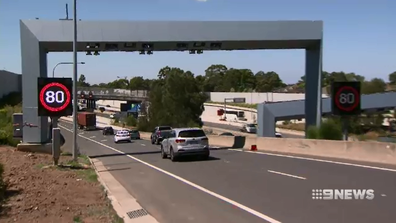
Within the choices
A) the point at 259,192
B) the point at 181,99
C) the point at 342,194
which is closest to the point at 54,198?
the point at 259,192

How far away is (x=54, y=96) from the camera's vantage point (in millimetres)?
22594

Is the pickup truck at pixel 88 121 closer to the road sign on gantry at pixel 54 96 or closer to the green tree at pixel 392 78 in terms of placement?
the green tree at pixel 392 78

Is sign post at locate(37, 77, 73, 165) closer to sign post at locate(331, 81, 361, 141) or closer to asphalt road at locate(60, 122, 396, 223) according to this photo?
asphalt road at locate(60, 122, 396, 223)

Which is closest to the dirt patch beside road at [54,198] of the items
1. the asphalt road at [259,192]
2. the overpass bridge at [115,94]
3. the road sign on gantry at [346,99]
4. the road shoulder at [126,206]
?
the road shoulder at [126,206]

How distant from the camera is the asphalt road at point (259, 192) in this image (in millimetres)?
9727

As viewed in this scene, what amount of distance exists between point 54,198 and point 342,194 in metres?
7.21

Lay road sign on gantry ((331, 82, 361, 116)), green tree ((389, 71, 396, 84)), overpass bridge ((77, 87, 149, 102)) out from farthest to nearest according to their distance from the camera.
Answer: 1. overpass bridge ((77, 87, 149, 102))
2. green tree ((389, 71, 396, 84))
3. road sign on gantry ((331, 82, 361, 116))

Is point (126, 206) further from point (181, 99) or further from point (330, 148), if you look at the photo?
point (181, 99)

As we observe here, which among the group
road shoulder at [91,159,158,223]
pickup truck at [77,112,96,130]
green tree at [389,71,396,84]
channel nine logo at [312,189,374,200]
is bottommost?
pickup truck at [77,112,96,130]

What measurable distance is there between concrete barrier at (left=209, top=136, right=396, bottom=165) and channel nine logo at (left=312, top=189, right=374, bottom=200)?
7032 mm

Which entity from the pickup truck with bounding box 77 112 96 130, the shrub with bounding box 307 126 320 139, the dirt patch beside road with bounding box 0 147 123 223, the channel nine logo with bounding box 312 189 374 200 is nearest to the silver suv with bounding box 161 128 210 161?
the dirt patch beside road with bounding box 0 147 123 223

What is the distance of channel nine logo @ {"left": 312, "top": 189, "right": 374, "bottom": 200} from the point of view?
11.4 meters

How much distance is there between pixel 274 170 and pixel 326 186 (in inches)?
210

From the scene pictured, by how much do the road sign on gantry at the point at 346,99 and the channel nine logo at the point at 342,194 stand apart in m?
13.7
